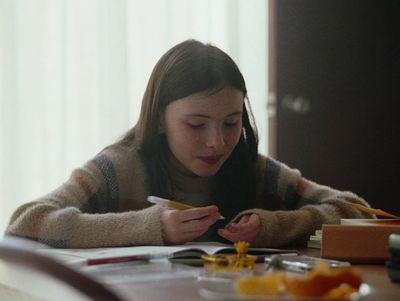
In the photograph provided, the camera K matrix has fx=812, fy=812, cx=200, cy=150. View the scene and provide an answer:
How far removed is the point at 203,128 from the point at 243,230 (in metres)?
0.25

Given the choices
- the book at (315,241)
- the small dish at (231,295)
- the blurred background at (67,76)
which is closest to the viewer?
the small dish at (231,295)

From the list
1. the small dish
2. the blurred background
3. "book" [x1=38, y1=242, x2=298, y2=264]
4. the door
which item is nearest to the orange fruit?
the small dish

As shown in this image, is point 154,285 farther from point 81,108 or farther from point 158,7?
point 158,7

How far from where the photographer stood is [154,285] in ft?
3.06

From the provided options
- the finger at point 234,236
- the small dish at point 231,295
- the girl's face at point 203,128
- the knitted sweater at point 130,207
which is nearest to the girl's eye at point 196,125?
the girl's face at point 203,128

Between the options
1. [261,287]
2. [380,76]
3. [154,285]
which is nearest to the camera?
[261,287]

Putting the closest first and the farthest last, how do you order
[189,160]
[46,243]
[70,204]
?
[46,243] < [70,204] < [189,160]

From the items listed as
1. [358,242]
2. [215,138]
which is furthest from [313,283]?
[215,138]

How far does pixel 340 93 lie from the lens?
7.66 ft

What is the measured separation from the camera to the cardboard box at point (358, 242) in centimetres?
113

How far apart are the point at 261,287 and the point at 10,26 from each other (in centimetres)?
152

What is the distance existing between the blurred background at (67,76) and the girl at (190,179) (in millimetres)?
453

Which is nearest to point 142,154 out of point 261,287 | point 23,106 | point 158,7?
point 23,106

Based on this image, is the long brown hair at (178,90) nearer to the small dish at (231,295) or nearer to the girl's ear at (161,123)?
the girl's ear at (161,123)
